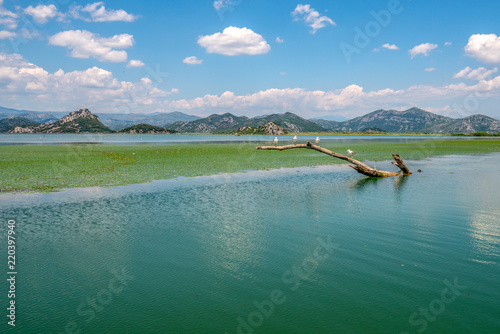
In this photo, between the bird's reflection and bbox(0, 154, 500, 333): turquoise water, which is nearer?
bbox(0, 154, 500, 333): turquoise water

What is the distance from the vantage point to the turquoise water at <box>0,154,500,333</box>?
889 centimetres

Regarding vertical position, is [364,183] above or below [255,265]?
above

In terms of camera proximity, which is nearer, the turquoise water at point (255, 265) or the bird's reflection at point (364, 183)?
the turquoise water at point (255, 265)

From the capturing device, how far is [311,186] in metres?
31.2

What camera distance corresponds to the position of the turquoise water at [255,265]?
Answer: 8.89m

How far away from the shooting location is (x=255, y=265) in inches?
489

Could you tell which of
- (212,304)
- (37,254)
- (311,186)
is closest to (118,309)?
(212,304)

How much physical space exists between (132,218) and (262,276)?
11.3m

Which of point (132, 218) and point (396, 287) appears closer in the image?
point (396, 287)

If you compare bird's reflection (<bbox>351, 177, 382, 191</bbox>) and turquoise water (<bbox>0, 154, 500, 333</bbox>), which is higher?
bird's reflection (<bbox>351, 177, 382, 191</bbox>)

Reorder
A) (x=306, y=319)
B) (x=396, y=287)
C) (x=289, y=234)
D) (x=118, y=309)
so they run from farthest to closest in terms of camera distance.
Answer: (x=289, y=234) → (x=396, y=287) → (x=118, y=309) → (x=306, y=319)

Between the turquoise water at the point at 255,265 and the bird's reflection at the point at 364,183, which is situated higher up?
the bird's reflection at the point at 364,183

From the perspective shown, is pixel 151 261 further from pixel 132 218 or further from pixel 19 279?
pixel 132 218

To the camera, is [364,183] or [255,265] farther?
[364,183]
